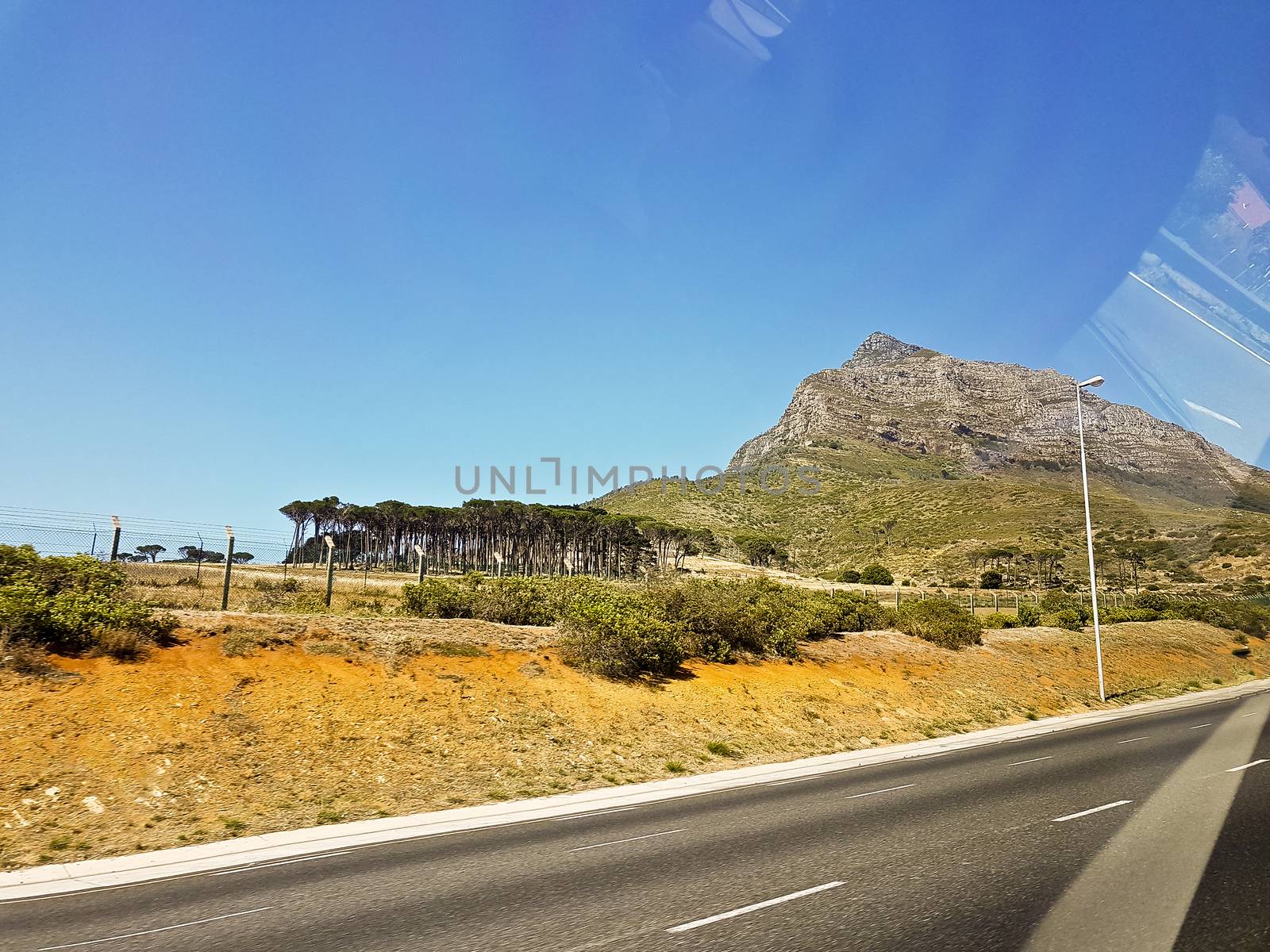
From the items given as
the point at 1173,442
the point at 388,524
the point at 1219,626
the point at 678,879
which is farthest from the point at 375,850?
the point at 1173,442

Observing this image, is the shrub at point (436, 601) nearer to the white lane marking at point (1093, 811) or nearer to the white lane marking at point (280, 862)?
the white lane marking at point (280, 862)

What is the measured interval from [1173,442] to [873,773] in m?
122

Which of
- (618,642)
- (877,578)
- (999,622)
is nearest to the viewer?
(618,642)

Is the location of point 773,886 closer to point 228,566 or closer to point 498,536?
point 228,566

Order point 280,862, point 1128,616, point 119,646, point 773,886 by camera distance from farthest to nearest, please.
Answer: point 1128,616 < point 119,646 < point 280,862 < point 773,886

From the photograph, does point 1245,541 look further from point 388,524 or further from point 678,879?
point 388,524

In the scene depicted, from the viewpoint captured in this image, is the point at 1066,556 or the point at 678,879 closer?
the point at 678,879

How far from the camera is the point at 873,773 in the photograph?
14.4 m

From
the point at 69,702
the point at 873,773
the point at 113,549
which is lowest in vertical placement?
the point at 873,773

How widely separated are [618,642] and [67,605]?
39.4 feet

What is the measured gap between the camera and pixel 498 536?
318 feet

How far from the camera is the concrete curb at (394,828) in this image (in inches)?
316

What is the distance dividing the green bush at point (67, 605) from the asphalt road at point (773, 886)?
24.9ft

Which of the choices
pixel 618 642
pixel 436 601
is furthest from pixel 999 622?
pixel 436 601
